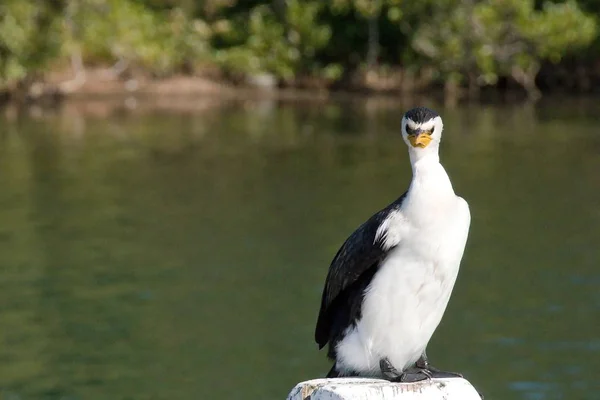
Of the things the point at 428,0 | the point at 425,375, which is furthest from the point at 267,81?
the point at 425,375

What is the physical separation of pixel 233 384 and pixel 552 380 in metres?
3.08

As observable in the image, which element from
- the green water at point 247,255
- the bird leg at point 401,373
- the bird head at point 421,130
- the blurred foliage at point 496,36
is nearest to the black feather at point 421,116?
the bird head at point 421,130

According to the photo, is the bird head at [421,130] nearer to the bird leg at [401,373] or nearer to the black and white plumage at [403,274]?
the black and white plumage at [403,274]

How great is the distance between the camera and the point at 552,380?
12883mm

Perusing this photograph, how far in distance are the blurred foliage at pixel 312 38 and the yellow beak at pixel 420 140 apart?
1338 inches

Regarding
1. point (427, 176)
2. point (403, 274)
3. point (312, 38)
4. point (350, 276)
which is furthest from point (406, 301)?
point (312, 38)

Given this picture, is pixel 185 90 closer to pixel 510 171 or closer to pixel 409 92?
pixel 409 92

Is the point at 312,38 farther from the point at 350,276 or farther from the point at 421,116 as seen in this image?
the point at 421,116

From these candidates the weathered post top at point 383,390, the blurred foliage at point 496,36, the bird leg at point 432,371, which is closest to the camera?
the weathered post top at point 383,390

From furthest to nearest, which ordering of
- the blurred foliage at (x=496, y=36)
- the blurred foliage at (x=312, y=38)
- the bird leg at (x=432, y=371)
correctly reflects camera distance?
the blurred foliage at (x=496, y=36)
the blurred foliage at (x=312, y=38)
the bird leg at (x=432, y=371)

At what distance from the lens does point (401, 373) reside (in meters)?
6.01

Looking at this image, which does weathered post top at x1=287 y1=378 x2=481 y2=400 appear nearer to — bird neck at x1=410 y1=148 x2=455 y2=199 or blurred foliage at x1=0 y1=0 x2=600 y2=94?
bird neck at x1=410 y1=148 x2=455 y2=199

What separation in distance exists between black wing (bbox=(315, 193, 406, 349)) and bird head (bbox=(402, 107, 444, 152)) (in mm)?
308

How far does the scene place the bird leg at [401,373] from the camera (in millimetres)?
5758
